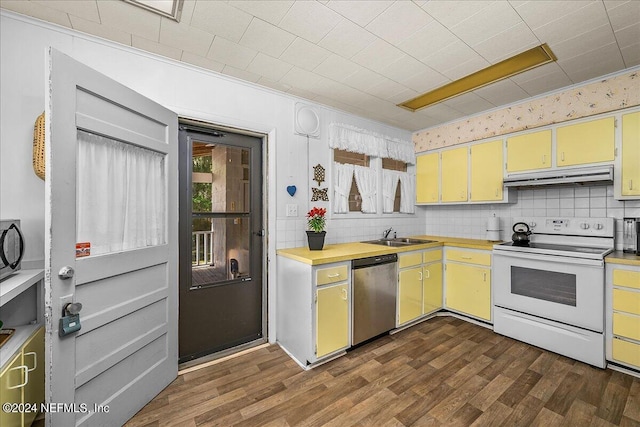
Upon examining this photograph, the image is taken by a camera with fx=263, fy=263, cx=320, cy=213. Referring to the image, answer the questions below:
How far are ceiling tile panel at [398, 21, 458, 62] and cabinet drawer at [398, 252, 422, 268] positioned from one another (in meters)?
1.94

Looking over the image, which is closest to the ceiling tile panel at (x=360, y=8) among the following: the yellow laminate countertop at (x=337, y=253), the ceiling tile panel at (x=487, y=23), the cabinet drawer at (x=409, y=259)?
the ceiling tile panel at (x=487, y=23)

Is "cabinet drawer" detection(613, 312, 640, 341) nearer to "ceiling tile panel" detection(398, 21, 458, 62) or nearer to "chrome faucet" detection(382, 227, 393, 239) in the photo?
"chrome faucet" detection(382, 227, 393, 239)

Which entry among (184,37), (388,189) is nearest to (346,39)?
(184,37)

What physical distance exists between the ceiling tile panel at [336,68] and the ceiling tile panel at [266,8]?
0.58 m

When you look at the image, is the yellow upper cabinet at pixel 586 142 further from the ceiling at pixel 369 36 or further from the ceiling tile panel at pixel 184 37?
the ceiling tile panel at pixel 184 37

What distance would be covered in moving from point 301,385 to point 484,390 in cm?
138

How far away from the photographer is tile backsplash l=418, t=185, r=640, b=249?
269 centimetres

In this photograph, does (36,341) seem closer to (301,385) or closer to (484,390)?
(301,385)

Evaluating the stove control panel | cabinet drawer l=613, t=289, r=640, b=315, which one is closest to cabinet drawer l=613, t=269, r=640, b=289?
cabinet drawer l=613, t=289, r=640, b=315

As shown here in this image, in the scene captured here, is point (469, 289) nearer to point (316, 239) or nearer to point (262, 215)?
point (316, 239)

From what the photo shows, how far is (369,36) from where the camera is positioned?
1.92 metres

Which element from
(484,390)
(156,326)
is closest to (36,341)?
(156,326)

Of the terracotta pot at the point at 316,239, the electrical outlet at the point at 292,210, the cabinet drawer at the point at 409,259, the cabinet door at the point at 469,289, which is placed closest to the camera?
the terracotta pot at the point at 316,239

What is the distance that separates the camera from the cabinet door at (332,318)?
7.45 feet
